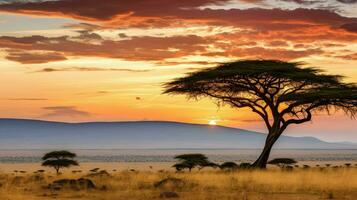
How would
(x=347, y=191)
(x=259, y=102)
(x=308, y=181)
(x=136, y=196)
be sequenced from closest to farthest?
(x=136, y=196) → (x=347, y=191) → (x=308, y=181) → (x=259, y=102)

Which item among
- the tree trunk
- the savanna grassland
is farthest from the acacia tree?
the savanna grassland

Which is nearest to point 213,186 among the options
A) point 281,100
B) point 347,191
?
point 347,191

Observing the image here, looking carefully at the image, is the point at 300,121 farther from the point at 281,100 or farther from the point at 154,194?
the point at 154,194

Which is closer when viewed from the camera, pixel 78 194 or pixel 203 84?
pixel 78 194

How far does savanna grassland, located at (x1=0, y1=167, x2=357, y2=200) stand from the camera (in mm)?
23938

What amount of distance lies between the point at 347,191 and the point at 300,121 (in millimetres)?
13721

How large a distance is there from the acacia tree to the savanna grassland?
6.79 m

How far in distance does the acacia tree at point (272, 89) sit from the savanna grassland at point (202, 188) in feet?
22.3

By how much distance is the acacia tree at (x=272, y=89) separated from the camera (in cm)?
3928

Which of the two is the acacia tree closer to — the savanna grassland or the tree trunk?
the tree trunk

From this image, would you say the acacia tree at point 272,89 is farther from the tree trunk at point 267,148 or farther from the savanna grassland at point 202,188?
the savanna grassland at point 202,188

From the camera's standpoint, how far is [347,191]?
26.3 metres

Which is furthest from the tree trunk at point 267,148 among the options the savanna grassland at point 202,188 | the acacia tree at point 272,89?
the savanna grassland at point 202,188

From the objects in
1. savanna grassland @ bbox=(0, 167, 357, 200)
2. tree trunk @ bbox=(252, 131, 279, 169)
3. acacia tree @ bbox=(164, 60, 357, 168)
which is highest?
acacia tree @ bbox=(164, 60, 357, 168)
